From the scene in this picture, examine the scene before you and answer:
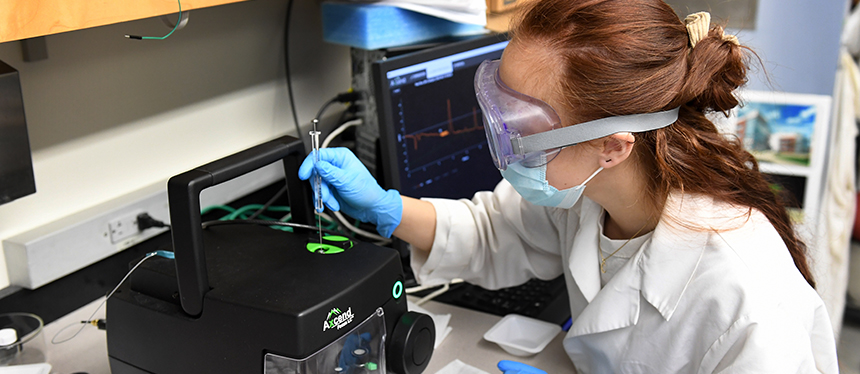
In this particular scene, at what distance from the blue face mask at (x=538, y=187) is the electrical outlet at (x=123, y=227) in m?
0.73

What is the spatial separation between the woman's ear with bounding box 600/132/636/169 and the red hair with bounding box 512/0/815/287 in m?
0.03

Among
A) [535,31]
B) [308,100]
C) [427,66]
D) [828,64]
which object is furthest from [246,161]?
[828,64]

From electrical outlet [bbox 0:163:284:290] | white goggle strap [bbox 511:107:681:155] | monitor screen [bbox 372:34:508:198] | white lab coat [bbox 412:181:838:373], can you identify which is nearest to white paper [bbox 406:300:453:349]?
white lab coat [bbox 412:181:838:373]

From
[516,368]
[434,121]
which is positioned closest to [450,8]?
[434,121]

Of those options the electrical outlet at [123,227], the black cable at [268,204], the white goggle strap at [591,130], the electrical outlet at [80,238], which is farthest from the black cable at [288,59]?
the white goggle strap at [591,130]

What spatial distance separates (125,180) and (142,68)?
221mm

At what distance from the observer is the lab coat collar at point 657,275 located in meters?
0.95

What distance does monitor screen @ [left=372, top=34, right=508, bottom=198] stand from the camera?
47.9 inches

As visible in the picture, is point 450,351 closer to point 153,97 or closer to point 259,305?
point 259,305

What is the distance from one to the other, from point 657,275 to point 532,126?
30cm

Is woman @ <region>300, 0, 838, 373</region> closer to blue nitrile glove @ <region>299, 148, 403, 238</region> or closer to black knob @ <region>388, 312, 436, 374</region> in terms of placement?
blue nitrile glove @ <region>299, 148, 403, 238</region>

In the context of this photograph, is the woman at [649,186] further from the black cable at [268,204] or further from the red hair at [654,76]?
the black cable at [268,204]

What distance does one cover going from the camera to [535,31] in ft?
3.10

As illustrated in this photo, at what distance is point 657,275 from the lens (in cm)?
97
